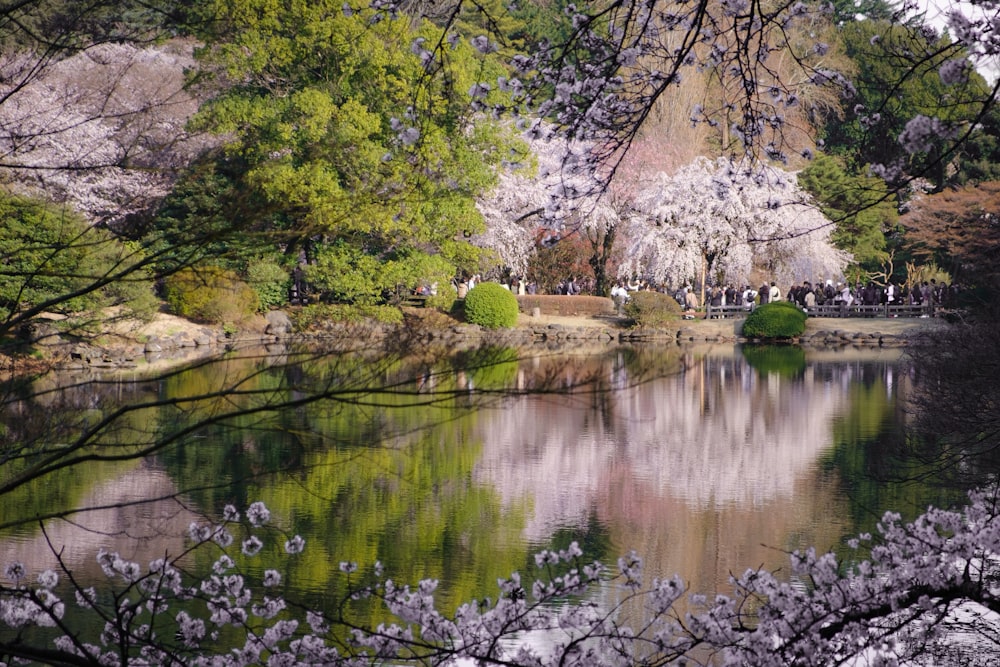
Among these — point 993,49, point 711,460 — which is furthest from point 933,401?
point 993,49

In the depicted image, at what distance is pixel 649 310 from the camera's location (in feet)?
100

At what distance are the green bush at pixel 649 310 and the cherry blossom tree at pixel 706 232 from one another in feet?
10.2

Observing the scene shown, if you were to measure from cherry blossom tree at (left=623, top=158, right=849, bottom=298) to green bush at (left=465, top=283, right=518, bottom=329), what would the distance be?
5969mm

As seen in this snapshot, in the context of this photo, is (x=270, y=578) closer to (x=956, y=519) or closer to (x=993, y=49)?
(x=956, y=519)

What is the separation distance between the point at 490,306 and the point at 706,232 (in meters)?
8.11

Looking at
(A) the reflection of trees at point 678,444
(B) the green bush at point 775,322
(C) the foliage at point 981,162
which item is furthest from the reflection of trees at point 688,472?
(C) the foliage at point 981,162

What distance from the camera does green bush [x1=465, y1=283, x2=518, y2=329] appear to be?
97.9ft

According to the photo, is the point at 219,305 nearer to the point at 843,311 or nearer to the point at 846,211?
the point at 843,311

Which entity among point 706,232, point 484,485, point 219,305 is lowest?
point 484,485

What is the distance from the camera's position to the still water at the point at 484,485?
6273 mm

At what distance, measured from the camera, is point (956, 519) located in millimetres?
5262

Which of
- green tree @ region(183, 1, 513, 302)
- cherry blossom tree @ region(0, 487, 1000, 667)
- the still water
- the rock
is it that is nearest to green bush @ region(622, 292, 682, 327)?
green tree @ region(183, 1, 513, 302)

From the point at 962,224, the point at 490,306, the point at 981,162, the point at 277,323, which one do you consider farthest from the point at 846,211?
the point at 277,323

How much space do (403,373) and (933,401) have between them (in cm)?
1048
